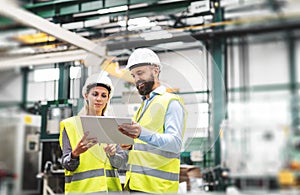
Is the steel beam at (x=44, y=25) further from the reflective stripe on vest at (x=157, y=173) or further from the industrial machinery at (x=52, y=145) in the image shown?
the reflective stripe on vest at (x=157, y=173)

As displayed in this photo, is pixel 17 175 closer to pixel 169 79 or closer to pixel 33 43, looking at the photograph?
pixel 33 43

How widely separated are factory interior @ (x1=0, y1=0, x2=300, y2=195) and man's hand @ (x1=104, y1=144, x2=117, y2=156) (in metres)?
0.14

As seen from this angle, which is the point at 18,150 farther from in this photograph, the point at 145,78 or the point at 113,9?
the point at 145,78

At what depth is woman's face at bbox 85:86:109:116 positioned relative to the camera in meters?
1.82

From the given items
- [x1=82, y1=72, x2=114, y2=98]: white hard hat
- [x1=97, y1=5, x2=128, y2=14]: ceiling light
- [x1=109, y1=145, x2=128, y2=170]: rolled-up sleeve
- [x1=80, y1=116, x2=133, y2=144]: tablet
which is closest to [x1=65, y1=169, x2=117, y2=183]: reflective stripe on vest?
[x1=109, y1=145, x2=128, y2=170]: rolled-up sleeve

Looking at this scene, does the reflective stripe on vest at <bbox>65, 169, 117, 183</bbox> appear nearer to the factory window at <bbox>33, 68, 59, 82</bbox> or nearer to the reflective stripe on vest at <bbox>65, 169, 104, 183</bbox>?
the reflective stripe on vest at <bbox>65, 169, 104, 183</bbox>

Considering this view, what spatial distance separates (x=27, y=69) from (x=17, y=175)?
2243 millimetres

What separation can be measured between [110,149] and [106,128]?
0.72 feet

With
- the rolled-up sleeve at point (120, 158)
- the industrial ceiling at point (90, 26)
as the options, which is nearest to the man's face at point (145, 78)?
the industrial ceiling at point (90, 26)

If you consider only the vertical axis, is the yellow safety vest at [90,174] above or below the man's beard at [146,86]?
below

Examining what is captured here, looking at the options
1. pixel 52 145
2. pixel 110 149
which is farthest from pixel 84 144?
pixel 52 145

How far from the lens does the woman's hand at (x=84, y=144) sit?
5.88 ft

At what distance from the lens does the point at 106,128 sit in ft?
5.31

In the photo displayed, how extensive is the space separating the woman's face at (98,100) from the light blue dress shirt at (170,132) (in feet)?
0.77
